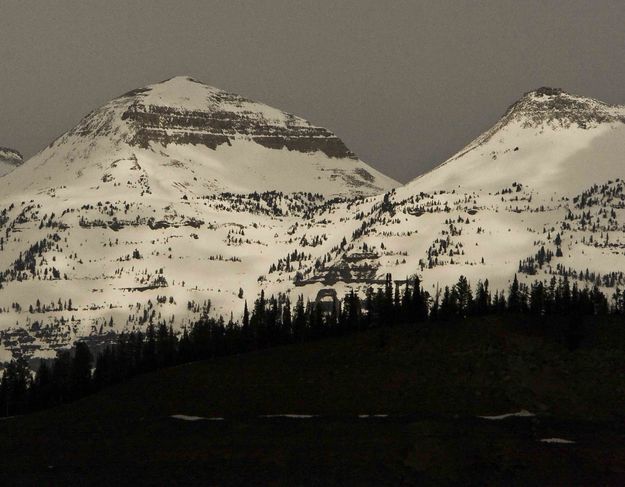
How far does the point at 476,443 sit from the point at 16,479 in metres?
55.9

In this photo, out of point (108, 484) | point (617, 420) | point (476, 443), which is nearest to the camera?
point (108, 484)

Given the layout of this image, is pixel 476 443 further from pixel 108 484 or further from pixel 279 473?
pixel 108 484

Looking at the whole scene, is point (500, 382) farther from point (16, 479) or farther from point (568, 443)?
point (16, 479)

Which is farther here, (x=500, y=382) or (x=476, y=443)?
(x=500, y=382)

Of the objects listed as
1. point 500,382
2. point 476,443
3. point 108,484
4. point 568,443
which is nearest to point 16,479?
point 108,484

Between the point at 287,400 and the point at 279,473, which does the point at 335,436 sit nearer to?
the point at 279,473

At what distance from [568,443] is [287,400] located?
5196 cm

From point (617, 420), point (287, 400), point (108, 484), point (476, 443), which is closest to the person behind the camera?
point (108, 484)

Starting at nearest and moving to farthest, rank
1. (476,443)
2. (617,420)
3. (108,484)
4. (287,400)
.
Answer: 1. (108,484)
2. (476,443)
3. (617,420)
4. (287,400)

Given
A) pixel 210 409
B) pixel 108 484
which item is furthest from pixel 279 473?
pixel 210 409

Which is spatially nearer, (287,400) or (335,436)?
(335,436)

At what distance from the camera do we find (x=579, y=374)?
19825 centimetres

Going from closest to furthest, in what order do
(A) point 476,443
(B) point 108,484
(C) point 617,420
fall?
(B) point 108,484
(A) point 476,443
(C) point 617,420

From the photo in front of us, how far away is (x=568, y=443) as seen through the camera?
518 feet
